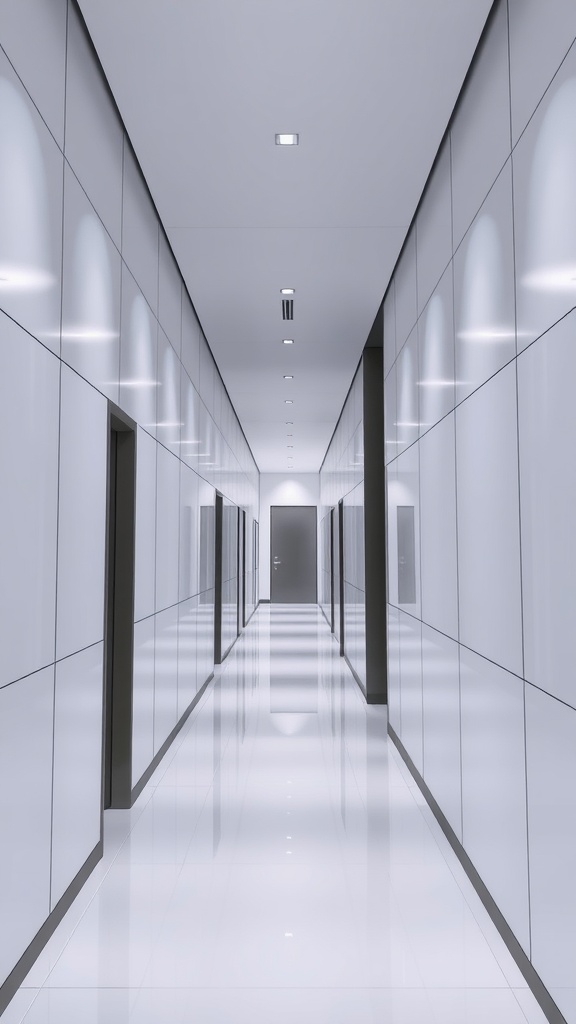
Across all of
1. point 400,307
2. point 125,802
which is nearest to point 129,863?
point 125,802

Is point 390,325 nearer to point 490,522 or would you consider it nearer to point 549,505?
point 490,522

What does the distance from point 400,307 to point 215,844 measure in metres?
4.36

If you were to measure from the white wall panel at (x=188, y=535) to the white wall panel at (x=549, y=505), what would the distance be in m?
4.67

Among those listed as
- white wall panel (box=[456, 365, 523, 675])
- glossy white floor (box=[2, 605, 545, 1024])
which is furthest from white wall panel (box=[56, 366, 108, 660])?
white wall panel (box=[456, 365, 523, 675])

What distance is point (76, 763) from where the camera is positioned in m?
3.75

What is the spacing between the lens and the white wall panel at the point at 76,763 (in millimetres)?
3443

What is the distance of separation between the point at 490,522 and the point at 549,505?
0.85 meters

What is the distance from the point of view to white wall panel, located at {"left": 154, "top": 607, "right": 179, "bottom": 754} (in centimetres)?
611

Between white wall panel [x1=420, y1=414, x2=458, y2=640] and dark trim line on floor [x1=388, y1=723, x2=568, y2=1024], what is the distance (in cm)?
111

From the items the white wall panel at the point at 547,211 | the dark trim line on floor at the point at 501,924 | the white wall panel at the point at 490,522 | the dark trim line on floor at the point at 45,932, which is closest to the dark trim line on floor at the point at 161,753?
the dark trim line on floor at the point at 45,932

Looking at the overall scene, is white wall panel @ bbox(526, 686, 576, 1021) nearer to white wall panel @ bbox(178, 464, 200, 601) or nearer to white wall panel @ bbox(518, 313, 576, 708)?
white wall panel @ bbox(518, 313, 576, 708)

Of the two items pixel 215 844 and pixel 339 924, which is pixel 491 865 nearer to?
pixel 339 924

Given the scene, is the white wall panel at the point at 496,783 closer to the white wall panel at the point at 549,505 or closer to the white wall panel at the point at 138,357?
the white wall panel at the point at 549,505

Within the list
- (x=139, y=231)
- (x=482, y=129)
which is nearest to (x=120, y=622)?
(x=139, y=231)
